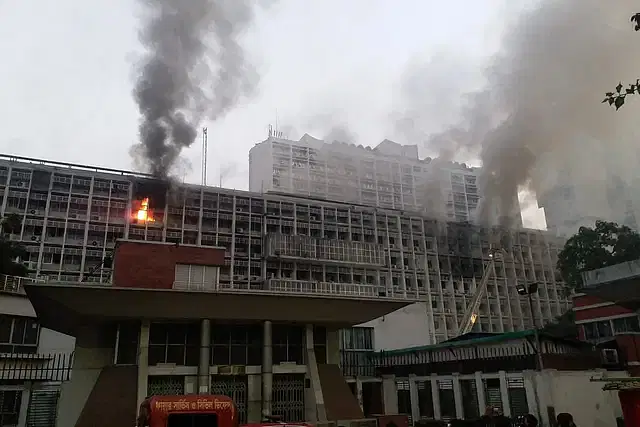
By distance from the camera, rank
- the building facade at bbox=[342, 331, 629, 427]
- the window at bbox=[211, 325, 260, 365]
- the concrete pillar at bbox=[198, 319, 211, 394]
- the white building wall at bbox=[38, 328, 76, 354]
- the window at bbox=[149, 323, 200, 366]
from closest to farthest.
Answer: the building facade at bbox=[342, 331, 629, 427] < the concrete pillar at bbox=[198, 319, 211, 394] < the window at bbox=[149, 323, 200, 366] < the window at bbox=[211, 325, 260, 365] < the white building wall at bbox=[38, 328, 76, 354]

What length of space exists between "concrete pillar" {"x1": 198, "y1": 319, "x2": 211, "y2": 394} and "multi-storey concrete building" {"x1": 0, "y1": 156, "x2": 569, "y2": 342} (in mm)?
23596

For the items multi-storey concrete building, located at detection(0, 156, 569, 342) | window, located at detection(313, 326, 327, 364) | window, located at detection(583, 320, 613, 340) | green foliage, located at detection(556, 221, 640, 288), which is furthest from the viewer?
multi-storey concrete building, located at detection(0, 156, 569, 342)

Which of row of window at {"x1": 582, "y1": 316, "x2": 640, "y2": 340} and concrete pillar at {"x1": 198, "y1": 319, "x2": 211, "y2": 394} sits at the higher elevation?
row of window at {"x1": 582, "y1": 316, "x2": 640, "y2": 340}

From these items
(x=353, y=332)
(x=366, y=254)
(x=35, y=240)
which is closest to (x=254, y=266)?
(x=366, y=254)

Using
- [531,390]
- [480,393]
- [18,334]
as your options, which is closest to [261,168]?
[18,334]

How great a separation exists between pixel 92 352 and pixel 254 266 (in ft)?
148

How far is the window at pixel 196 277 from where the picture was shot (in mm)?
23703

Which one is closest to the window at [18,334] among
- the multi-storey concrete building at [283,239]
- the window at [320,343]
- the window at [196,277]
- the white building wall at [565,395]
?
the window at [196,277]

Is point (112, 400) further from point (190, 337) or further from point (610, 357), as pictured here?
point (610, 357)

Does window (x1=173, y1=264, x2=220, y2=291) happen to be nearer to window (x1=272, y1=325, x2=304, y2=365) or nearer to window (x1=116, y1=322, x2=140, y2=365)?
window (x1=116, y1=322, x2=140, y2=365)

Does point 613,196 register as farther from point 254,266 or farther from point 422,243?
point 254,266

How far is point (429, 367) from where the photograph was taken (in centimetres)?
2825

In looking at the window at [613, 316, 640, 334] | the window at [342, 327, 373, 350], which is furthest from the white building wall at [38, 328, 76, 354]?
the window at [613, 316, 640, 334]

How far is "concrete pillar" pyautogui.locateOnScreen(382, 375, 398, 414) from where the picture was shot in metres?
30.5
